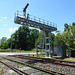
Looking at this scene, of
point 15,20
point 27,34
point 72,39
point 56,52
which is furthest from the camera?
point 27,34

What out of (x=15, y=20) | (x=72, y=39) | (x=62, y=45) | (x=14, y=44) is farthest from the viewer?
(x=14, y=44)

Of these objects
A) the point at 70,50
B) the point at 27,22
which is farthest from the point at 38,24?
the point at 70,50

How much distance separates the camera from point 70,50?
19734 millimetres

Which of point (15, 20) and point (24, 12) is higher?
point (24, 12)

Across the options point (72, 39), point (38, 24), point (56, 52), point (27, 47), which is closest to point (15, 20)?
point (38, 24)

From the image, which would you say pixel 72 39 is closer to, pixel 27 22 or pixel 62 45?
pixel 62 45

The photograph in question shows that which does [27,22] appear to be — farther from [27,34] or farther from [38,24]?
[27,34]

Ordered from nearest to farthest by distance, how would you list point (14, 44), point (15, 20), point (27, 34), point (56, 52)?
point (15, 20) < point (56, 52) < point (14, 44) < point (27, 34)

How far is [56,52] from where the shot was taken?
81.1 feet

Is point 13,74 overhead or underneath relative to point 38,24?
underneath

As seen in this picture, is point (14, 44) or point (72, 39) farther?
point (14, 44)

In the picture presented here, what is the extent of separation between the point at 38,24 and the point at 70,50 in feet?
28.1

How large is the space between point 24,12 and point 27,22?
1.91m

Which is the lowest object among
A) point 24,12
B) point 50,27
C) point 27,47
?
point 27,47
